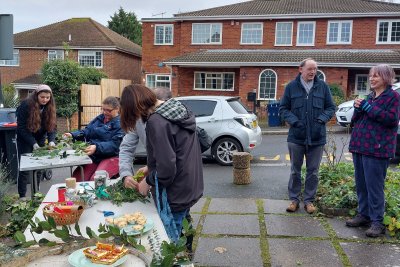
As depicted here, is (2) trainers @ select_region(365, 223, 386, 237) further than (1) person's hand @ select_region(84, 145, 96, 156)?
No

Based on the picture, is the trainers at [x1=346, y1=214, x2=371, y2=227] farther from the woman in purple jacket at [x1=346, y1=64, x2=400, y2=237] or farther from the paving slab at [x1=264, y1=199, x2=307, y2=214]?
the paving slab at [x1=264, y1=199, x2=307, y2=214]

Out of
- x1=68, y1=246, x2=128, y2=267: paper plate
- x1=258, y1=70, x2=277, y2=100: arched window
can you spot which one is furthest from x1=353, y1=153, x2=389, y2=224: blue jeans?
x1=258, y1=70, x2=277, y2=100: arched window

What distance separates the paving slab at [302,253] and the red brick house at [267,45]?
19662 millimetres

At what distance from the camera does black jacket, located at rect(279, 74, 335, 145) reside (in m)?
5.34

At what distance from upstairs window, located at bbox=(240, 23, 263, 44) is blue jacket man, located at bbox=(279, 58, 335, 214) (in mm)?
22138

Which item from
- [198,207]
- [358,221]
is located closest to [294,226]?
[358,221]

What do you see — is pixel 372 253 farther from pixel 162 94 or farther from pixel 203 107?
pixel 203 107

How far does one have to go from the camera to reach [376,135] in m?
4.60

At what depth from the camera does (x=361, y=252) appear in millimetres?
4270

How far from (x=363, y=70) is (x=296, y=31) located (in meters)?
4.92

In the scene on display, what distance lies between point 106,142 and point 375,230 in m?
3.42

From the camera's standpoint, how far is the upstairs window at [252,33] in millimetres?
26750

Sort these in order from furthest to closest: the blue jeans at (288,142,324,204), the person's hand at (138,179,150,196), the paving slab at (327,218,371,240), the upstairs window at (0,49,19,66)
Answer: the upstairs window at (0,49,19,66) < the blue jeans at (288,142,324,204) < the paving slab at (327,218,371,240) < the person's hand at (138,179,150,196)

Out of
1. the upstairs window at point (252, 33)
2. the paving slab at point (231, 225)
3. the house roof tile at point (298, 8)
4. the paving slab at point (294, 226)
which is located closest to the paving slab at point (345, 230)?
the paving slab at point (294, 226)
